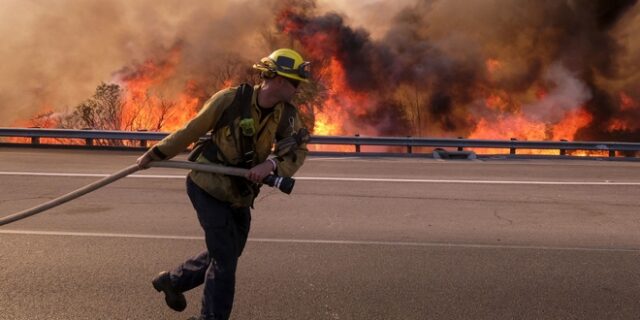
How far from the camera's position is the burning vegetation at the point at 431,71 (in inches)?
893

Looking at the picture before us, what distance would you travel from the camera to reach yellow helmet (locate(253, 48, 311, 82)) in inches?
107

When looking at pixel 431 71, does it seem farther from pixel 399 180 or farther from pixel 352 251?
pixel 352 251

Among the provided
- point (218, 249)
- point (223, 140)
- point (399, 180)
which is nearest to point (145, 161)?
point (223, 140)

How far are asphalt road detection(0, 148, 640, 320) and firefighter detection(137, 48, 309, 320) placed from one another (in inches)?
29.0

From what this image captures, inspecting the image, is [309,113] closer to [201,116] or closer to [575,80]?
[575,80]

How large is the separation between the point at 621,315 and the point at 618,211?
405 centimetres

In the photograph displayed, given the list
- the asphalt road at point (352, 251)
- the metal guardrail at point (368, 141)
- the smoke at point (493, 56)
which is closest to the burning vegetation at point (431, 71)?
the smoke at point (493, 56)

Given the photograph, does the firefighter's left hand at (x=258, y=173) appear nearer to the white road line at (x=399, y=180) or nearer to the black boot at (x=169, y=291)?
the black boot at (x=169, y=291)

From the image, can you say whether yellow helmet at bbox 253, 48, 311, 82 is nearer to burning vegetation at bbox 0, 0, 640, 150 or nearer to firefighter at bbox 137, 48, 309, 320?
firefighter at bbox 137, 48, 309, 320

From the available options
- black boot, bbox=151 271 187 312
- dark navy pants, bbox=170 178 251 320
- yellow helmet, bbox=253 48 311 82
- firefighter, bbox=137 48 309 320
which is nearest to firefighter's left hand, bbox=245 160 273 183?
firefighter, bbox=137 48 309 320

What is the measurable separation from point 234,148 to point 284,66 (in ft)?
1.71

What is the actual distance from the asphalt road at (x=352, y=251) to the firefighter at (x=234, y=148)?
0.74 meters

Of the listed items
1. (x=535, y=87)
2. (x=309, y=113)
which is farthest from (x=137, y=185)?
(x=535, y=87)

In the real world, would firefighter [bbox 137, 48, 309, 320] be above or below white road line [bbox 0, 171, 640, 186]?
above
